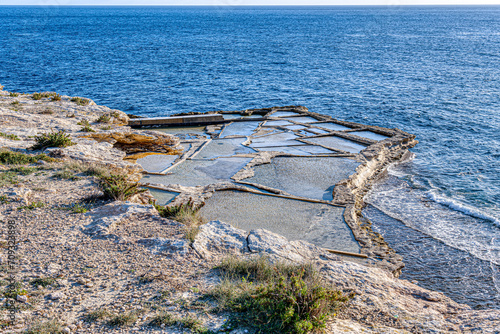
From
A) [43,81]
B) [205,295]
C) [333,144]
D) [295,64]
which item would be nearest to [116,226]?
[205,295]

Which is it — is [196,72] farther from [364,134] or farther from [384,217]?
[384,217]

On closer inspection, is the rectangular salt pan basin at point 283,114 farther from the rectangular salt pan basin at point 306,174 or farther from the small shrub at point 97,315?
the small shrub at point 97,315

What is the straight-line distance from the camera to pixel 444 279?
8.87 metres

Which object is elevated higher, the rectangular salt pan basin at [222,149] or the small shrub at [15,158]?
the small shrub at [15,158]

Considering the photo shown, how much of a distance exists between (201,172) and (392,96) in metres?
21.7

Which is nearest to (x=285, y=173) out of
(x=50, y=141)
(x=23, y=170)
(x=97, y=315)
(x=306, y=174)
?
(x=306, y=174)

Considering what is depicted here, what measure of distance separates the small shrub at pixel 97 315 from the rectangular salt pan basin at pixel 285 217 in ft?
14.6

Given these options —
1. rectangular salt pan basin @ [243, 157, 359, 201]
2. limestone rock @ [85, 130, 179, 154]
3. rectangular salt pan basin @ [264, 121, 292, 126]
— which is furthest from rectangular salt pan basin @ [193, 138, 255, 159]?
rectangular salt pan basin @ [264, 121, 292, 126]

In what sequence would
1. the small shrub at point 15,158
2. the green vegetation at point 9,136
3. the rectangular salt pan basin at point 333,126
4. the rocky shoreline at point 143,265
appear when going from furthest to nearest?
1. the rectangular salt pan basin at point 333,126
2. the green vegetation at point 9,136
3. the small shrub at point 15,158
4. the rocky shoreline at point 143,265

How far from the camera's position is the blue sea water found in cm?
1043

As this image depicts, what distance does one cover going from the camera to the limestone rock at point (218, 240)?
23.0 ft

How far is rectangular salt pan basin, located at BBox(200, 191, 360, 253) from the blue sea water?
178cm

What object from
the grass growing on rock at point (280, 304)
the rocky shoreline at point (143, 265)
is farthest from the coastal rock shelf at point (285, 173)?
the grass growing on rock at point (280, 304)

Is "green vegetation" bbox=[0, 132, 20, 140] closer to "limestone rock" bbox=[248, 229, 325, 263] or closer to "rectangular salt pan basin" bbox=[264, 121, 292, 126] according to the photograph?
"limestone rock" bbox=[248, 229, 325, 263]
